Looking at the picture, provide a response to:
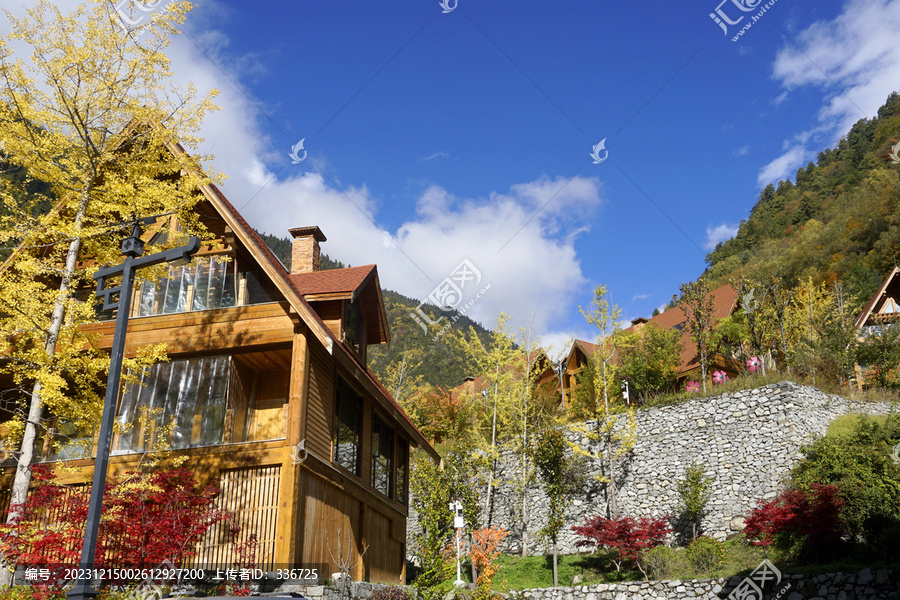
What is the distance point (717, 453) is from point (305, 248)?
55.0ft

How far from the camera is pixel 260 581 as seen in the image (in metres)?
12.3

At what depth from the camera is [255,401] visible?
14.4 m

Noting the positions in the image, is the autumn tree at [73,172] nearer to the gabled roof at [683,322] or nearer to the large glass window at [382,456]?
the large glass window at [382,456]

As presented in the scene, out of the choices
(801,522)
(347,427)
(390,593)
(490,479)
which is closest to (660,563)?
(801,522)

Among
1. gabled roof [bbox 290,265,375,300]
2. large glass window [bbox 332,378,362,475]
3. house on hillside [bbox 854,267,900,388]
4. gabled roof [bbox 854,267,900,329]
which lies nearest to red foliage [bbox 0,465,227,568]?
large glass window [bbox 332,378,362,475]

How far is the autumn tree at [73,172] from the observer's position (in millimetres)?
11758

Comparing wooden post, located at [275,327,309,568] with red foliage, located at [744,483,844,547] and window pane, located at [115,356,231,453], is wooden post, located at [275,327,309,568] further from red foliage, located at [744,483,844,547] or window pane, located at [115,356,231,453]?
red foliage, located at [744,483,844,547]

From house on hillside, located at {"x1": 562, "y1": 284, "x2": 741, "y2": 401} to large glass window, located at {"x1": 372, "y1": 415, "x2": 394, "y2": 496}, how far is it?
13468 mm

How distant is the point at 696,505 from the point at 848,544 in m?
5.74

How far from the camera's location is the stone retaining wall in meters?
22.5

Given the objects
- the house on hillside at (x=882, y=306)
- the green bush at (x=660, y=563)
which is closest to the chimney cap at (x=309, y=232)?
the green bush at (x=660, y=563)

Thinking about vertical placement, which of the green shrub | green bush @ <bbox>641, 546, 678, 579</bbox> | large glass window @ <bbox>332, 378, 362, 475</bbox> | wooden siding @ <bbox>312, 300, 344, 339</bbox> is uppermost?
wooden siding @ <bbox>312, 300, 344, 339</bbox>

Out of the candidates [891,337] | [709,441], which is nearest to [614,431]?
[709,441]

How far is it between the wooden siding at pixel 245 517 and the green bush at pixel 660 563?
41.5 feet
